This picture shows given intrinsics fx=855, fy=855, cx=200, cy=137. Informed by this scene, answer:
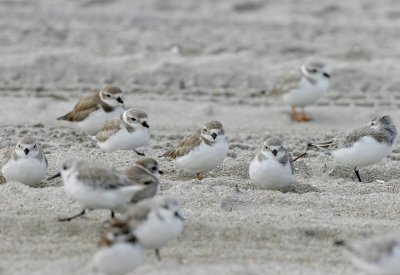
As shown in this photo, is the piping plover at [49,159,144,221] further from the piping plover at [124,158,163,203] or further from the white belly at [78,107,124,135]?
the white belly at [78,107,124,135]

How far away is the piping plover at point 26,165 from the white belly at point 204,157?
1.85 meters

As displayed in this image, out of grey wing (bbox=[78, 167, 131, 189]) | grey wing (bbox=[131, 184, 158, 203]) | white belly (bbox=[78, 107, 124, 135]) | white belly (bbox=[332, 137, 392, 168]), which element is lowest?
white belly (bbox=[332, 137, 392, 168])

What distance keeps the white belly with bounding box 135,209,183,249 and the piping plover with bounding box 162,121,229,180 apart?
11.1 ft

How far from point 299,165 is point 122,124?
8.55ft

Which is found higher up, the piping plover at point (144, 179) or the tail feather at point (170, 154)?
the piping plover at point (144, 179)

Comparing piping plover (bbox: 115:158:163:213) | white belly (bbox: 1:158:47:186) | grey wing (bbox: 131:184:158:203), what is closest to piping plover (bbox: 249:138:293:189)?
piping plover (bbox: 115:158:163:213)

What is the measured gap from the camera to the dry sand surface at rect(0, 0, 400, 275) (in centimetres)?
853

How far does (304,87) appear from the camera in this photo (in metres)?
15.6

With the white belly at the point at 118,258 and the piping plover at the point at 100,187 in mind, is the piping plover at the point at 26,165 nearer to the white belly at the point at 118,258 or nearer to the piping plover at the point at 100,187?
the piping plover at the point at 100,187

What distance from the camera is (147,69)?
17.7 m

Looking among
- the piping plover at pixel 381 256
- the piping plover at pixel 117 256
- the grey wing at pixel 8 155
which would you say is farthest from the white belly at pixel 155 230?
the grey wing at pixel 8 155

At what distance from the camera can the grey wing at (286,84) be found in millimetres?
15801

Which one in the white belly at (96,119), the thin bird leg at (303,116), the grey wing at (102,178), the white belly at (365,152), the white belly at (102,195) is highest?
the grey wing at (102,178)

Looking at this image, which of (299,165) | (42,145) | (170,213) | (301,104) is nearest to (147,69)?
(301,104)
